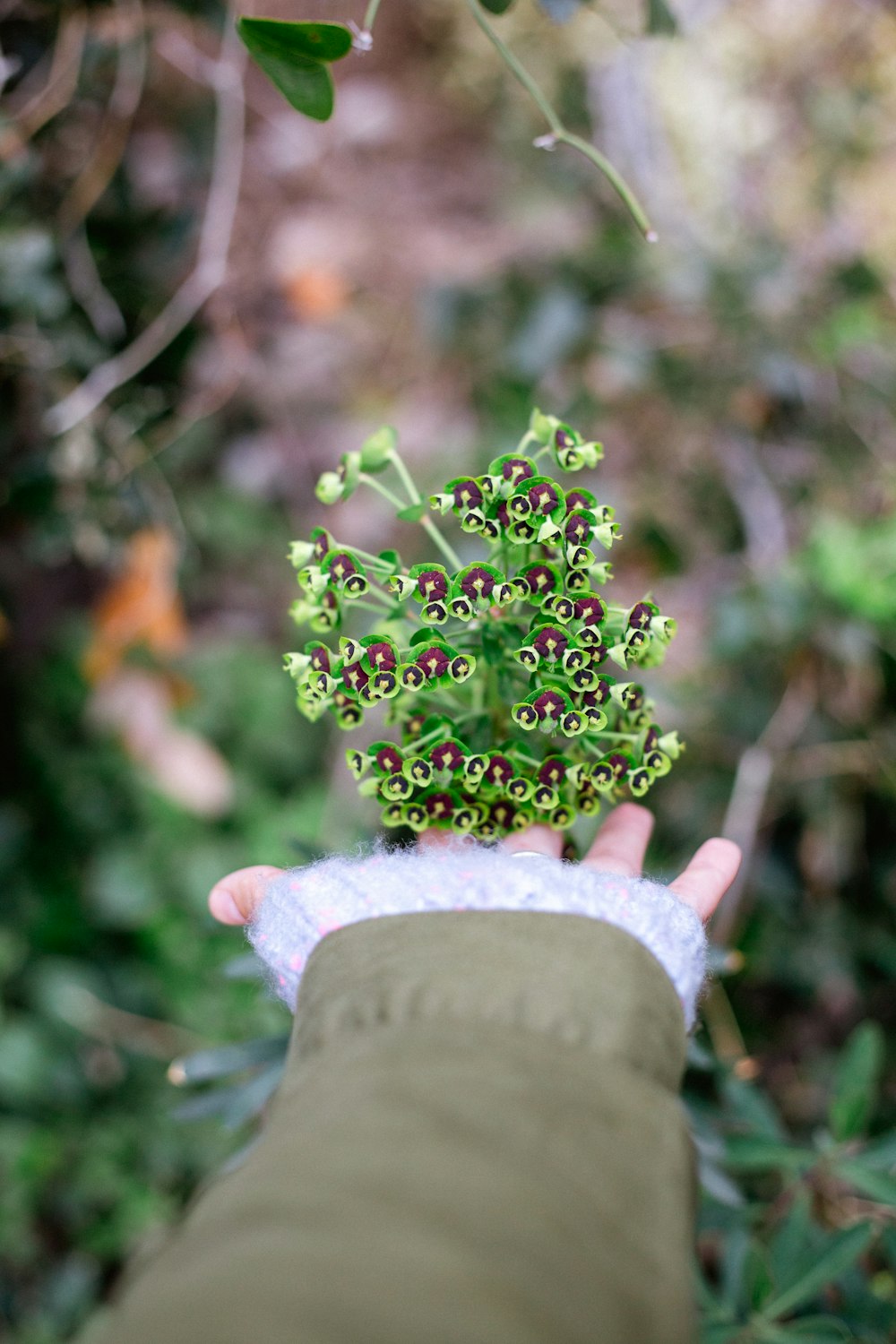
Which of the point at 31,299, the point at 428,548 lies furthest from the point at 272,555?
the point at 31,299

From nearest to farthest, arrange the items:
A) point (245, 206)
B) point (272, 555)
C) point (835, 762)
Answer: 1. point (835, 762)
2. point (272, 555)
3. point (245, 206)

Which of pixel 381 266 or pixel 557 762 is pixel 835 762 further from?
pixel 381 266

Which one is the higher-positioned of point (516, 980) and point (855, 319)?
A: point (516, 980)

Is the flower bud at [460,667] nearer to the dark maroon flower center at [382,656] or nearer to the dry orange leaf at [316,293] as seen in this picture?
the dark maroon flower center at [382,656]

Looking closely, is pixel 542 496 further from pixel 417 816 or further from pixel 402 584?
pixel 417 816

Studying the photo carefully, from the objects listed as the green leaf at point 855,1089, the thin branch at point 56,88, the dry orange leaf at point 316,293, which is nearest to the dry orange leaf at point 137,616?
the thin branch at point 56,88

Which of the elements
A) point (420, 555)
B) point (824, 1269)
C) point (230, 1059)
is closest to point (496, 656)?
point (230, 1059)

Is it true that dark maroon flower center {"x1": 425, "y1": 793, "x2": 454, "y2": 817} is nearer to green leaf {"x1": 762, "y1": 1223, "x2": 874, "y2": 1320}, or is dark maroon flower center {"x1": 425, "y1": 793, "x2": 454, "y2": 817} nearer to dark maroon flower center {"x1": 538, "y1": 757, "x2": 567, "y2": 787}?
dark maroon flower center {"x1": 538, "y1": 757, "x2": 567, "y2": 787}
